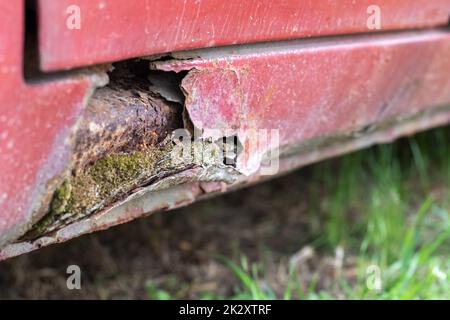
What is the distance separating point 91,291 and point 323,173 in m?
1.28

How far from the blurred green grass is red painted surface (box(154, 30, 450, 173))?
48cm

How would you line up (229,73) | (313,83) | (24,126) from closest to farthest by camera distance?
(24,126) < (229,73) < (313,83)

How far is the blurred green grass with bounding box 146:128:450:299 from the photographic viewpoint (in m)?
2.01

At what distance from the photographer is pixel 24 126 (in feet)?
3.26

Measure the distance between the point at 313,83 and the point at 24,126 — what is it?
2.50 feet

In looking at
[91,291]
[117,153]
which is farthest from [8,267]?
[117,153]

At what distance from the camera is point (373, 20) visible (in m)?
1.63

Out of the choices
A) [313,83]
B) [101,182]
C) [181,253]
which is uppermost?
[313,83]

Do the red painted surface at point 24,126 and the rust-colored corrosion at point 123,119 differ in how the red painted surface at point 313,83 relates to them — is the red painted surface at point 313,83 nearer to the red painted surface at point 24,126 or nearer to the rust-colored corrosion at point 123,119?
the rust-colored corrosion at point 123,119

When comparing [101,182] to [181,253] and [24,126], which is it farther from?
[181,253]

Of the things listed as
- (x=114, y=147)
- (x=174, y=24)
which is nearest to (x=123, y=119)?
(x=114, y=147)

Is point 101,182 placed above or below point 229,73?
below

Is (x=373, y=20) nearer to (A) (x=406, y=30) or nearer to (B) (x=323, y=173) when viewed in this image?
(A) (x=406, y=30)

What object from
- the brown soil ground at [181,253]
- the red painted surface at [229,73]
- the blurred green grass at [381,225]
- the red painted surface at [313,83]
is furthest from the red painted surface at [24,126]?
the brown soil ground at [181,253]
